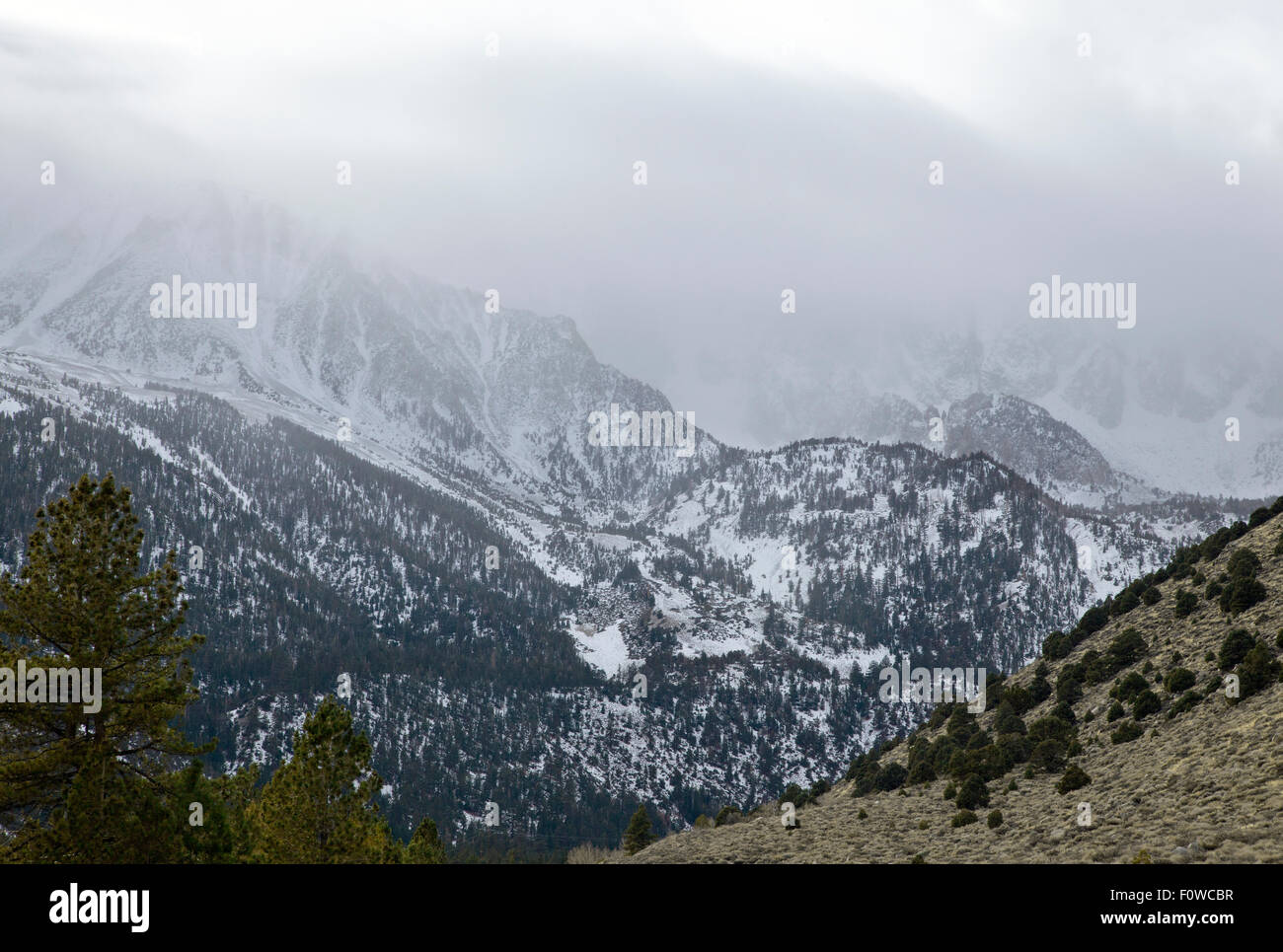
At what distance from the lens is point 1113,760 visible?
35250mm

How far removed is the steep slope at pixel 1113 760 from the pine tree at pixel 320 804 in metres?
13.9

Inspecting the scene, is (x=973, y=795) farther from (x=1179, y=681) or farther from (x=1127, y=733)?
(x=1179, y=681)

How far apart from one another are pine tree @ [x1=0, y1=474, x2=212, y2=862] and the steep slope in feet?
73.2

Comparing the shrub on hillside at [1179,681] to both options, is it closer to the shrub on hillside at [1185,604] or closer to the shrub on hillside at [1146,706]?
the shrub on hillside at [1146,706]

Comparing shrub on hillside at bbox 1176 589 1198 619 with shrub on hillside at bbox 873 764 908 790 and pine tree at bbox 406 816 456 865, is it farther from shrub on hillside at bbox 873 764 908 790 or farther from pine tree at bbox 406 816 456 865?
pine tree at bbox 406 816 456 865

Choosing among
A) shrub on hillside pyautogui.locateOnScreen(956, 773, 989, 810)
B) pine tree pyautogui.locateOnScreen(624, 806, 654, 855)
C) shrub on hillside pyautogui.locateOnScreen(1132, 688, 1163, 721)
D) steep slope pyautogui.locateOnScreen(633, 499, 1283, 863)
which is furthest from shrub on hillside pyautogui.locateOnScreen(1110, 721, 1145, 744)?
pine tree pyautogui.locateOnScreen(624, 806, 654, 855)

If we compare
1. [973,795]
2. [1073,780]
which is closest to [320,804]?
[973,795]

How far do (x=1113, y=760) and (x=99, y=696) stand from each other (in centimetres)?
3656

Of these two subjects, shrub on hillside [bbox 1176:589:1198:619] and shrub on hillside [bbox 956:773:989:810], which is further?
shrub on hillside [bbox 1176:589:1198:619]

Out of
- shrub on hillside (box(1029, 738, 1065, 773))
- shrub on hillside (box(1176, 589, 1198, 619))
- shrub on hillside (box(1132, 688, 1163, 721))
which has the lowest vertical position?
shrub on hillside (box(1029, 738, 1065, 773))

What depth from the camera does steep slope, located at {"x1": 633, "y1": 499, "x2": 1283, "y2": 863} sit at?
1025 inches
